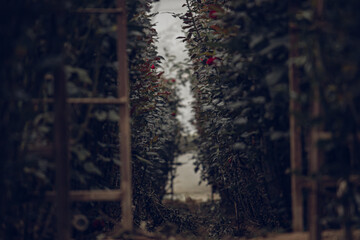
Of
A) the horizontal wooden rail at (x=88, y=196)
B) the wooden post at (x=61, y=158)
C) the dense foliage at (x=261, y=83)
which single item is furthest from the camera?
the dense foliage at (x=261, y=83)

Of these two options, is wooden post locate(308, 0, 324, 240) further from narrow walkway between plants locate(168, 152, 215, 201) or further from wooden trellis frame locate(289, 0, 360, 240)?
narrow walkway between plants locate(168, 152, 215, 201)

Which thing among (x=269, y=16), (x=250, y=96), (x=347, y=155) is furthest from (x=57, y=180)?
(x=347, y=155)

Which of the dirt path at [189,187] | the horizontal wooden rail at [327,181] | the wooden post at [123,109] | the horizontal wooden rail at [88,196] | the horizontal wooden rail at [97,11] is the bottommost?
the dirt path at [189,187]

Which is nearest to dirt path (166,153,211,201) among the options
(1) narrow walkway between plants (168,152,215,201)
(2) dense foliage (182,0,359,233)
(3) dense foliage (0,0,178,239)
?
(1) narrow walkway between plants (168,152,215,201)

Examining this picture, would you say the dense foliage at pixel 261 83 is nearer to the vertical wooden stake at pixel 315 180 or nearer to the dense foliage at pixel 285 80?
the dense foliage at pixel 285 80

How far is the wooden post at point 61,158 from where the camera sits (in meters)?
2.69

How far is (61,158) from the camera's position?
8.93ft

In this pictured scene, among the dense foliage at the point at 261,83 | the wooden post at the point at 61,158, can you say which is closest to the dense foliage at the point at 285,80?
the dense foliage at the point at 261,83

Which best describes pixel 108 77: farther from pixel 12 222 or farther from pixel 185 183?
pixel 185 183

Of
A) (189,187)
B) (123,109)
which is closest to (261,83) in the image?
(123,109)

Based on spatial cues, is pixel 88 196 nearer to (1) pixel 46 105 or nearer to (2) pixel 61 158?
(2) pixel 61 158

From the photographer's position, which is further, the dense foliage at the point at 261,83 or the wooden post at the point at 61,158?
the dense foliage at the point at 261,83

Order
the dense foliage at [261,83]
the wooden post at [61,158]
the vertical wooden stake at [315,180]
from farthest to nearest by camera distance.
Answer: the dense foliage at [261,83]
the wooden post at [61,158]
the vertical wooden stake at [315,180]

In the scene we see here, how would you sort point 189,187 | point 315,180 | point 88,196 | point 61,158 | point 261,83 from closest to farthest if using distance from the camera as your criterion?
point 315,180, point 61,158, point 88,196, point 261,83, point 189,187
